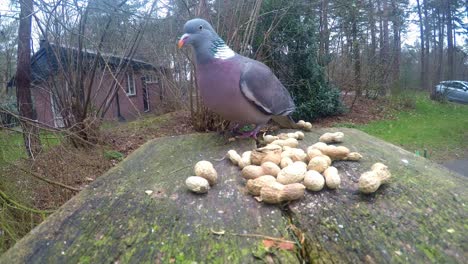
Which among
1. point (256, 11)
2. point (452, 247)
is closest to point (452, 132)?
point (256, 11)

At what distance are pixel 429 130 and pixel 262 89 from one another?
8.96 m

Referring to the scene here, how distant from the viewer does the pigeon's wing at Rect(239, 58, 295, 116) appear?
6.57 feet

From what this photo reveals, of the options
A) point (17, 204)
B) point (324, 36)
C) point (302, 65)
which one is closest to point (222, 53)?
point (17, 204)

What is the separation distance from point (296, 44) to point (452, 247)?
8641mm

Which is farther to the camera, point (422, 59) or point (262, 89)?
point (422, 59)

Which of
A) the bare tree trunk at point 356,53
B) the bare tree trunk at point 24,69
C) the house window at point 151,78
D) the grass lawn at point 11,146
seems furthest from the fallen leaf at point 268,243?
the bare tree trunk at point 356,53

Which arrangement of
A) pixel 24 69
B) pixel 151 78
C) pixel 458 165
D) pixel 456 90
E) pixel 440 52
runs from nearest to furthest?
pixel 24 69
pixel 458 165
pixel 151 78
pixel 456 90
pixel 440 52

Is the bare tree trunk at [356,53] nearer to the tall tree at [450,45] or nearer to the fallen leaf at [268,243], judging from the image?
the tall tree at [450,45]

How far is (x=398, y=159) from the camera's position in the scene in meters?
1.62

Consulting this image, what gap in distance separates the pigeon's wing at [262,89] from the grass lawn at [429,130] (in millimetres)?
5905

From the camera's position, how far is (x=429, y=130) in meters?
9.38

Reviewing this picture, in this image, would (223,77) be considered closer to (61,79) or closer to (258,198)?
(258,198)

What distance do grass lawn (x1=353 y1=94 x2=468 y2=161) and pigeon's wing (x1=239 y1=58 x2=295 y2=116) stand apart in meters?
5.90

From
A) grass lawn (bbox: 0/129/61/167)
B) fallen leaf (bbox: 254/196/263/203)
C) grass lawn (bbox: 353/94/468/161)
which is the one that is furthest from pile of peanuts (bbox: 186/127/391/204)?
grass lawn (bbox: 353/94/468/161)
